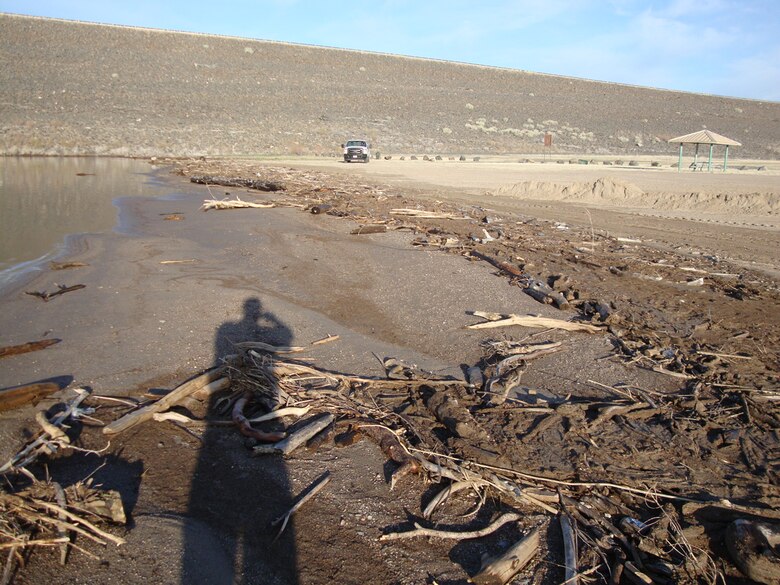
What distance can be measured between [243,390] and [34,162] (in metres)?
39.8

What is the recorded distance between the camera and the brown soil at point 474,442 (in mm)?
→ 3549

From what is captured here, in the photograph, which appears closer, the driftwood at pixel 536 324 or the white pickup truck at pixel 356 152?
the driftwood at pixel 536 324

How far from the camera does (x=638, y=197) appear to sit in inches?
908

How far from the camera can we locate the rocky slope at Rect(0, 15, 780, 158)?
5209cm

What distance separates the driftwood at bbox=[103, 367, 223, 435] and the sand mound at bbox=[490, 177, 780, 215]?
1936 centimetres

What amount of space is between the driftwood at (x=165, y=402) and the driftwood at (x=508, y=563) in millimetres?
2903

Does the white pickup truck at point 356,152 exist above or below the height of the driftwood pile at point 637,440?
above

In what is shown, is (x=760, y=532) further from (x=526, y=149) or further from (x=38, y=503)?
(x=526, y=149)

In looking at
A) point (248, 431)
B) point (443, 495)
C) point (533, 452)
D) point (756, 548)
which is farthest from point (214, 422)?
point (756, 548)

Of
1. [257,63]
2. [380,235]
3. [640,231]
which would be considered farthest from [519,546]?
[257,63]

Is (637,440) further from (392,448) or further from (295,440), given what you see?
(295,440)

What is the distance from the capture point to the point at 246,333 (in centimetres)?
715

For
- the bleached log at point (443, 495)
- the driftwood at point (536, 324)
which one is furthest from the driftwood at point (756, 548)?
the driftwood at point (536, 324)

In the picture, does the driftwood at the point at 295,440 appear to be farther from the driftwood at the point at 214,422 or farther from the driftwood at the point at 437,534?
the driftwood at the point at 437,534
